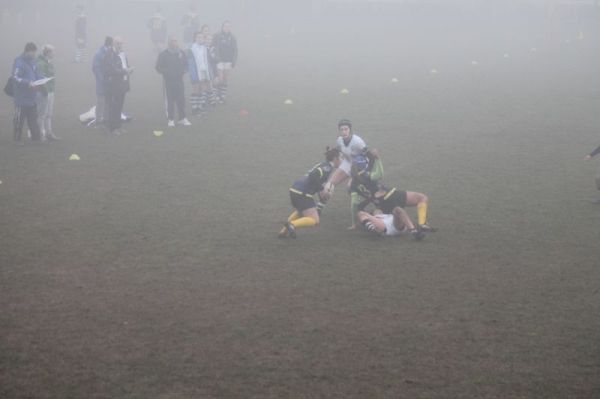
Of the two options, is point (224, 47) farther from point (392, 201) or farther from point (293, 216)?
point (392, 201)

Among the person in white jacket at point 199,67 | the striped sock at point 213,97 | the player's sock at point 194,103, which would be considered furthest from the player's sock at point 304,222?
the striped sock at point 213,97

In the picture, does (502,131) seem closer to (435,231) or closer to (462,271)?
(435,231)

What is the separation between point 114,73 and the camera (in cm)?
1908

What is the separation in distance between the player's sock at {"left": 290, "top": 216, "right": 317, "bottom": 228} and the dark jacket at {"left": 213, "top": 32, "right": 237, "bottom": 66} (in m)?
11.9

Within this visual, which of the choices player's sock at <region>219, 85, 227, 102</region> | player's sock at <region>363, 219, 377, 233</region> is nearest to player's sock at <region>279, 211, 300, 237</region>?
player's sock at <region>363, 219, 377, 233</region>

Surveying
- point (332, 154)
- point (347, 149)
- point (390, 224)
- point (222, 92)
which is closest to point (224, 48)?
point (222, 92)

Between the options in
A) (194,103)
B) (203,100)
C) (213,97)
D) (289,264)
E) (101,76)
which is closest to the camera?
(289,264)

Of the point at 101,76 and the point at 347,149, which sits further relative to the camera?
the point at 101,76

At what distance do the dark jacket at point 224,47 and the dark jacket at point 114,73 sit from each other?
418cm

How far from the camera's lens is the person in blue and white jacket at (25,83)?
17.0 m

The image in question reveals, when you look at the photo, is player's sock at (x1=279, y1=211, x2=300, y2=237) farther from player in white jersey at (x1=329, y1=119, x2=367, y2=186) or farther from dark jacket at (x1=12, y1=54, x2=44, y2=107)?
dark jacket at (x1=12, y1=54, x2=44, y2=107)

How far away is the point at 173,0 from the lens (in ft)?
187

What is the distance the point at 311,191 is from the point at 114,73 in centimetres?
877

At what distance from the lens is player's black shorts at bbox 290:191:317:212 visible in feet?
40.2
